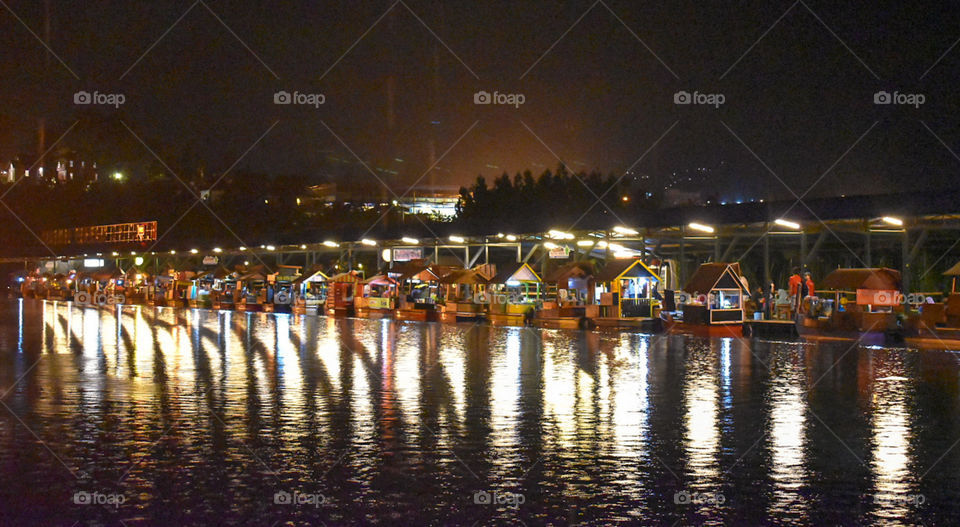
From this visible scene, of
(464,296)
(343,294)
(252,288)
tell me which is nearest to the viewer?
(464,296)

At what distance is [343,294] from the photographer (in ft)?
167

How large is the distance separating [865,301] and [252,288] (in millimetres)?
43647

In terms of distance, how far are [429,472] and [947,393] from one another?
404 inches

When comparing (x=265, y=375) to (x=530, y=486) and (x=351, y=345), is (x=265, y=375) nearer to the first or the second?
(x=351, y=345)

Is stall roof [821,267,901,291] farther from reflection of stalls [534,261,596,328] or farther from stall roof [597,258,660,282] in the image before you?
reflection of stalls [534,261,596,328]

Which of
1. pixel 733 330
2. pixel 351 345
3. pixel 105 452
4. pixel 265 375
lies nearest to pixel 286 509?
pixel 105 452

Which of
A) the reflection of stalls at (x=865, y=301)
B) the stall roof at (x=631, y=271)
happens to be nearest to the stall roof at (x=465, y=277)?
the stall roof at (x=631, y=271)

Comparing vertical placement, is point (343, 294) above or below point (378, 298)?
above

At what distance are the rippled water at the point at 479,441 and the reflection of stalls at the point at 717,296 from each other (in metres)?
8.40

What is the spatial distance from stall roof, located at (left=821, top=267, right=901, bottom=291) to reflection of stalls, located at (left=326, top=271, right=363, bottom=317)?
26762 millimetres

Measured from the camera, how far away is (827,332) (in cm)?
3084
